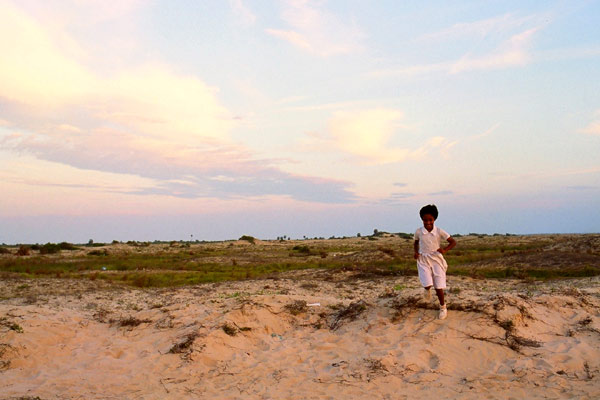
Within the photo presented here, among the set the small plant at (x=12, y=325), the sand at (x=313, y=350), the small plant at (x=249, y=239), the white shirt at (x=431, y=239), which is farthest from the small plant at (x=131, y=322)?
the small plant at (x=249, y=239)

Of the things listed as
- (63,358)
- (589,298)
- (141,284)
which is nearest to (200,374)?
(63,358)

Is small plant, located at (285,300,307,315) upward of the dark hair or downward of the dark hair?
downward

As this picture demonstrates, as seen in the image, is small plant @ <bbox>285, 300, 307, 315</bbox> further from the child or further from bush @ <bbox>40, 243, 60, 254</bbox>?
bush @ <bbox>40, 243, 60, 254</bbox>

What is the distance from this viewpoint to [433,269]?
834 centimetres

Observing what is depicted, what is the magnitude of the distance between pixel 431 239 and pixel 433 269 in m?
0.56

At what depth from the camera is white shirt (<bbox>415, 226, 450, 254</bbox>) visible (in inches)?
326

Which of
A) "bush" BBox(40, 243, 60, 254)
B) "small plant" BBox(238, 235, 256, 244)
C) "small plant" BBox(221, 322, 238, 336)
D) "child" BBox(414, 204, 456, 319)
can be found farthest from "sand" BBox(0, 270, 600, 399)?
"small plant" BBox(238, 235, 256, 244)

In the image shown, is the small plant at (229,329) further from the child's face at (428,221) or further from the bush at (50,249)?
the bush at (50,249)

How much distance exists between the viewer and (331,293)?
51.1 feet

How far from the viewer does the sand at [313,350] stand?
650 cm

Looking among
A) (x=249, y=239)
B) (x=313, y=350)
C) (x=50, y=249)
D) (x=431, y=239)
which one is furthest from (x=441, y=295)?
(x=249, y=239)

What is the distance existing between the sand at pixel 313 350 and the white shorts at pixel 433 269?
715 millimetres

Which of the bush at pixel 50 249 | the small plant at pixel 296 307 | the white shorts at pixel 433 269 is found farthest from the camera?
the bush at pixel 50 249

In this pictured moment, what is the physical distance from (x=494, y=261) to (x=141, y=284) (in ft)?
55.2
